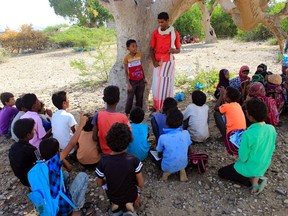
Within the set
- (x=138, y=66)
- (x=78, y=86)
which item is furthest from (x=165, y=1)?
(x=78, y=86)

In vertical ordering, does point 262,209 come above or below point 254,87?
below

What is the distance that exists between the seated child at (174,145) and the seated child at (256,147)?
0.58 m

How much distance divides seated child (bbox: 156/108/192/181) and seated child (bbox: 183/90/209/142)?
0.73 meters

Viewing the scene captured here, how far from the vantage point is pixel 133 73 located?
430cm

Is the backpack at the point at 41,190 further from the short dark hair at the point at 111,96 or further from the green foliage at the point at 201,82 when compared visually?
the green foliage at the point at 201,82

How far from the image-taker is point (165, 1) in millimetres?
4551

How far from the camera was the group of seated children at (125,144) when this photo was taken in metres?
2.34

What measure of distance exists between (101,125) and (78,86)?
202 inches

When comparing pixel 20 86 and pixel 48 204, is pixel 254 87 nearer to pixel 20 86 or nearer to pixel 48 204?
pixel 48 204

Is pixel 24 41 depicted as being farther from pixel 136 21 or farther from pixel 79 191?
pixel 79 191

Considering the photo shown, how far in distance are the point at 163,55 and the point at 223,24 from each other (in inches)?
855

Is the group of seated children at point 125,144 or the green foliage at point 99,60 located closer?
the group of seated children at point 125,144

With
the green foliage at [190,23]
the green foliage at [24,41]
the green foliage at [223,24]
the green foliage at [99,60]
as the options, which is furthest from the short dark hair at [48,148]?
the green foliage at [223,24]

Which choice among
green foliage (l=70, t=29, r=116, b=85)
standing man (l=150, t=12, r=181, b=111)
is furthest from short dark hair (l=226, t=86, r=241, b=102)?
green foliage (l=70, t=29, r=116, b=85)
